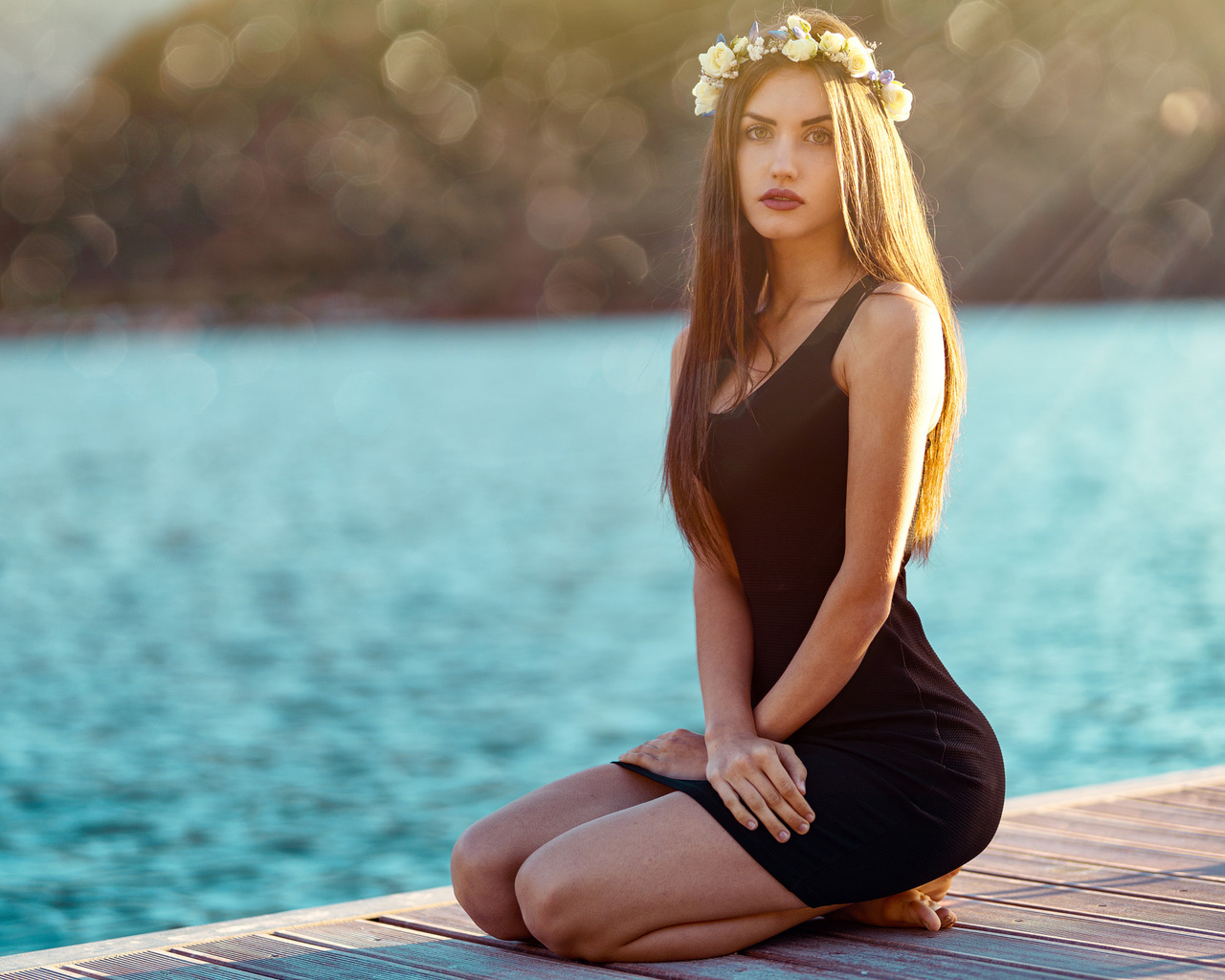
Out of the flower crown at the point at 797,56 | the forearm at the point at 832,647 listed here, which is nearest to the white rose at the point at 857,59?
the flower crown at the point at 797,56

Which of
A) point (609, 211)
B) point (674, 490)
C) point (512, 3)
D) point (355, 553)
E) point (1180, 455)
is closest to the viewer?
point (674, 490)

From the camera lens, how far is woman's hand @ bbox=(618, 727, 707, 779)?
2.54 meters

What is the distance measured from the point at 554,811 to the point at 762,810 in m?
0.42

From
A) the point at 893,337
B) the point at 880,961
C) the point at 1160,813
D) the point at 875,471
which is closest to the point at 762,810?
the point at 880,961

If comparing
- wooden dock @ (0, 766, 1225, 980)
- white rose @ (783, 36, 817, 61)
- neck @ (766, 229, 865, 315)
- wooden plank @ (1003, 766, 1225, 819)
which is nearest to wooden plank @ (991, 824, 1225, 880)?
wooden dock @ (0, 766, 1225, 980)

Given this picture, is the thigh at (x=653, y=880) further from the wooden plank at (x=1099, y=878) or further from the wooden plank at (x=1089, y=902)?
the wooden plank at (x=1099, y=878)

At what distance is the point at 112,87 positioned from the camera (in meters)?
103

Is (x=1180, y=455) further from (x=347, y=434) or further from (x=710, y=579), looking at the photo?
(x=710, y=579)

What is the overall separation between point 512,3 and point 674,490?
106 meters

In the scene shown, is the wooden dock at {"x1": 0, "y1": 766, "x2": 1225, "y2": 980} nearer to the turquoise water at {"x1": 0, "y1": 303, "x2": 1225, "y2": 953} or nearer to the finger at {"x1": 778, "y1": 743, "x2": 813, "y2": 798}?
the finger at {"x1": 778, "y1": 743, "x2": 813, "y2": 798}

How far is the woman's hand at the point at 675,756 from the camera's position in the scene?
2541 mm

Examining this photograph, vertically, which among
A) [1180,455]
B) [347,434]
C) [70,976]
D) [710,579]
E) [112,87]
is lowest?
[70,976]

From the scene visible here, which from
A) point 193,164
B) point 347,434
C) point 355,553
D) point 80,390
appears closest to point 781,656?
point 355,553

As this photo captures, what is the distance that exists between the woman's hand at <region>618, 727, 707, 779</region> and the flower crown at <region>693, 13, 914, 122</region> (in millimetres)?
1142
